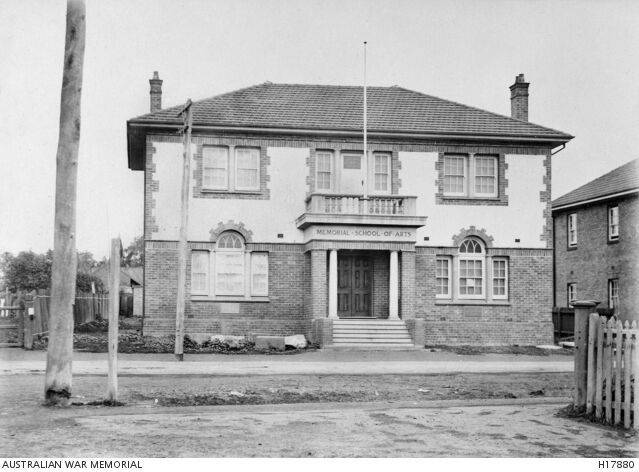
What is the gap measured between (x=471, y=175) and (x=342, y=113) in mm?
5226

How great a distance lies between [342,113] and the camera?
28359 millimetres

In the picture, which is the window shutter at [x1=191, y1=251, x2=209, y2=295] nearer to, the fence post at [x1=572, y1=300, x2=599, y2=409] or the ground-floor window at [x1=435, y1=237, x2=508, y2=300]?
the ground-floor window at [x1=435, y1=237, x2=508, y2=300]

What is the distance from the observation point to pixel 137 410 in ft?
34.8

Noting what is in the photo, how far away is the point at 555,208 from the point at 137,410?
30275 mm

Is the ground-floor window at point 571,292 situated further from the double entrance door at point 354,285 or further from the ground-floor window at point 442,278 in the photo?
the double entrance door at point 354,285

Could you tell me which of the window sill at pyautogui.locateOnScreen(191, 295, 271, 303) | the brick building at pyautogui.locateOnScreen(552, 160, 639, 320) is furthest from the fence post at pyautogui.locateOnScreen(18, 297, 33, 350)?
the brick building at pyautogui.locateOnScreen(552, 160, 639, 320)

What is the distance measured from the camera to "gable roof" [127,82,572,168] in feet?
88.6

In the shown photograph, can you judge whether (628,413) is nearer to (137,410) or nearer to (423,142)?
(137,410)

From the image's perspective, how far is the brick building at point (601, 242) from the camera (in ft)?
104

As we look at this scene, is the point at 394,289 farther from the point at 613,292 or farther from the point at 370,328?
the point at 613,292

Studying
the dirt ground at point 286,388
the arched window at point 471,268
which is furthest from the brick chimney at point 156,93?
the dirt ground at point 286,388

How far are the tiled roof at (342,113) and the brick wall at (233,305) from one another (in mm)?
4623

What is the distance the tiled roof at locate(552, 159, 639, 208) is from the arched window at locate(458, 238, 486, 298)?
24.4 feet

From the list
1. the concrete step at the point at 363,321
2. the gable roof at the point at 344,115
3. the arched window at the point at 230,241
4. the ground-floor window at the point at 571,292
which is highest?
the gable roof at the point at 344,115
